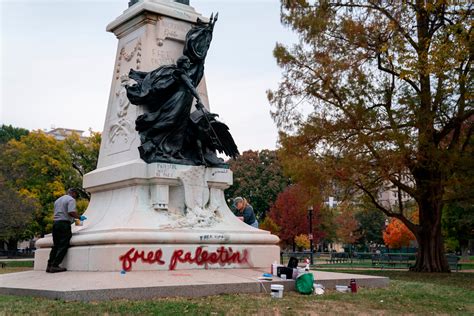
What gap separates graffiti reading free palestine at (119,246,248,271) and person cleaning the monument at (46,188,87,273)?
1.39 metres

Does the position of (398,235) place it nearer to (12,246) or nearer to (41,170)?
(41,170)

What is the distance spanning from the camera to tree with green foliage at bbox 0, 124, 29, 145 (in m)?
54.9

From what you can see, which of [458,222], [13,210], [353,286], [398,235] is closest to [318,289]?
[353,286]

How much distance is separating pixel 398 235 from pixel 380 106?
36.1 metres

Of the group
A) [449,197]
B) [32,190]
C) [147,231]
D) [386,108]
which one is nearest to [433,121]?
[386,108]

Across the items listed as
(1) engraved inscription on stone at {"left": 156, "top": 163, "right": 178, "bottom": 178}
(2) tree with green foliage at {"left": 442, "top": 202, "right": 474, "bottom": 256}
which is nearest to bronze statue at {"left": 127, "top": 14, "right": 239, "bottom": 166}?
(1) engraved inscription on stone at {"left": 156, "top": 163, "right": 178, "bottom": 178}

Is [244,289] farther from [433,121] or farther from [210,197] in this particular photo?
[433,121]

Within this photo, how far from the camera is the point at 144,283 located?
27.8 feet

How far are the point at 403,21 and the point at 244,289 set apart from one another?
15.4m

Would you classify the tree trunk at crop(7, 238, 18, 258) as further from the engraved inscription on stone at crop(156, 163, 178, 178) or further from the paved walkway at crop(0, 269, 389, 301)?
the paved walkway at crop(0, 269, 389, 301)

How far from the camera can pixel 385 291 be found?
10102 millimetres

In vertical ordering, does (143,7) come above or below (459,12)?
below

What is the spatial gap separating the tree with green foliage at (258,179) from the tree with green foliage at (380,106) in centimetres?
3210

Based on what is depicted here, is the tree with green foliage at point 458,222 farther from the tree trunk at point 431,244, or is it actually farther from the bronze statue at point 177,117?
the bronze statue at point 177,117
